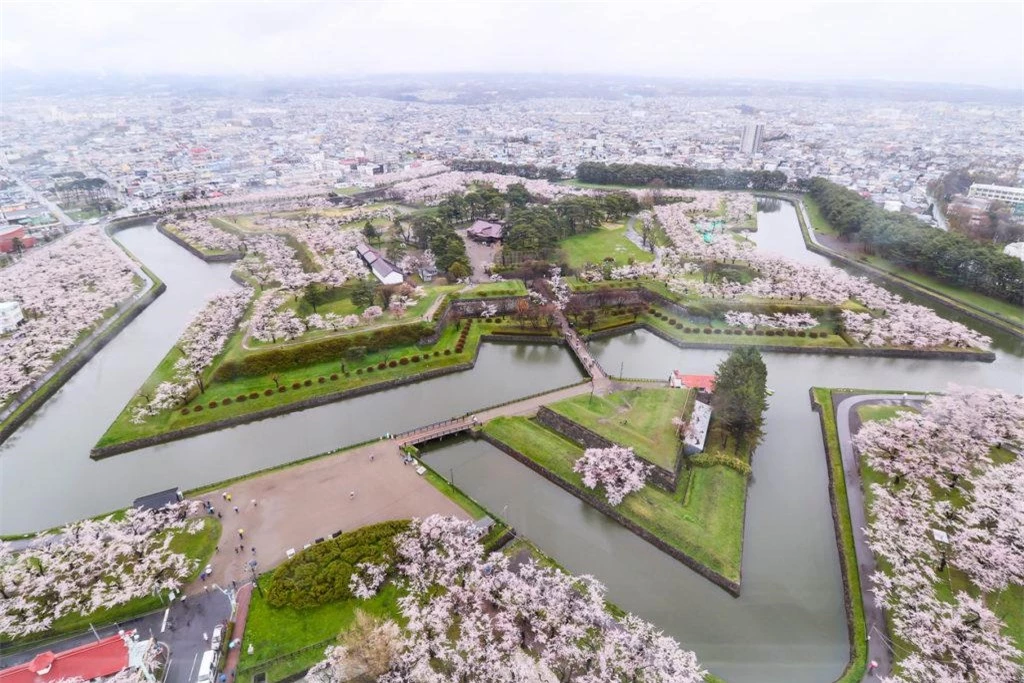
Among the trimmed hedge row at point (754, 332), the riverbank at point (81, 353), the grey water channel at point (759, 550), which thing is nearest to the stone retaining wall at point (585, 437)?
the grey water channel at point (759, 550)

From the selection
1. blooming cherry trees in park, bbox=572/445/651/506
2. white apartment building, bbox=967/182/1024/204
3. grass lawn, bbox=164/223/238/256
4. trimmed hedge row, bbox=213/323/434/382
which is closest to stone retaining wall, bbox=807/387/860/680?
blooming cherry trees in park, bbox=572/445/651/506

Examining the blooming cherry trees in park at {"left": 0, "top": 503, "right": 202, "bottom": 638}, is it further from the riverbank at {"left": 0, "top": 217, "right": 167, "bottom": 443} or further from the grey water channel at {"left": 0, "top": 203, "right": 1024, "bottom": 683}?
the riverbank at {"left": 0, "top": 217, "right": 167, "bottom": 443}

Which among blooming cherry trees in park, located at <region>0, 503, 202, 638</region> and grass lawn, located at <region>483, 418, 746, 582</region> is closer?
blooming cherry trees in park, located at <region>0, 503, 202, 638</region>

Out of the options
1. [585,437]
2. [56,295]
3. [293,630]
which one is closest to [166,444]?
[293,630]

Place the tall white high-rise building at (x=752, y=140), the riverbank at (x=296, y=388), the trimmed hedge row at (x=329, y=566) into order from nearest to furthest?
the trimmed hedge row at (x=329, y=566) < the riverbank at (x=296, y=388) < the tall white high-rise building at (x=752, y=140)

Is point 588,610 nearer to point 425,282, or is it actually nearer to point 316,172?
point 425,282

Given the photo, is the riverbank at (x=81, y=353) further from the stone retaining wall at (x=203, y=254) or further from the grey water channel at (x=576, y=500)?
the stone retaining wall at (x=203, y=254)

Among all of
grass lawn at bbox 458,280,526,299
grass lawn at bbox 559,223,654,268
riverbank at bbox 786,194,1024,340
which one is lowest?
riverbank at bbox 786,194,1024,340
